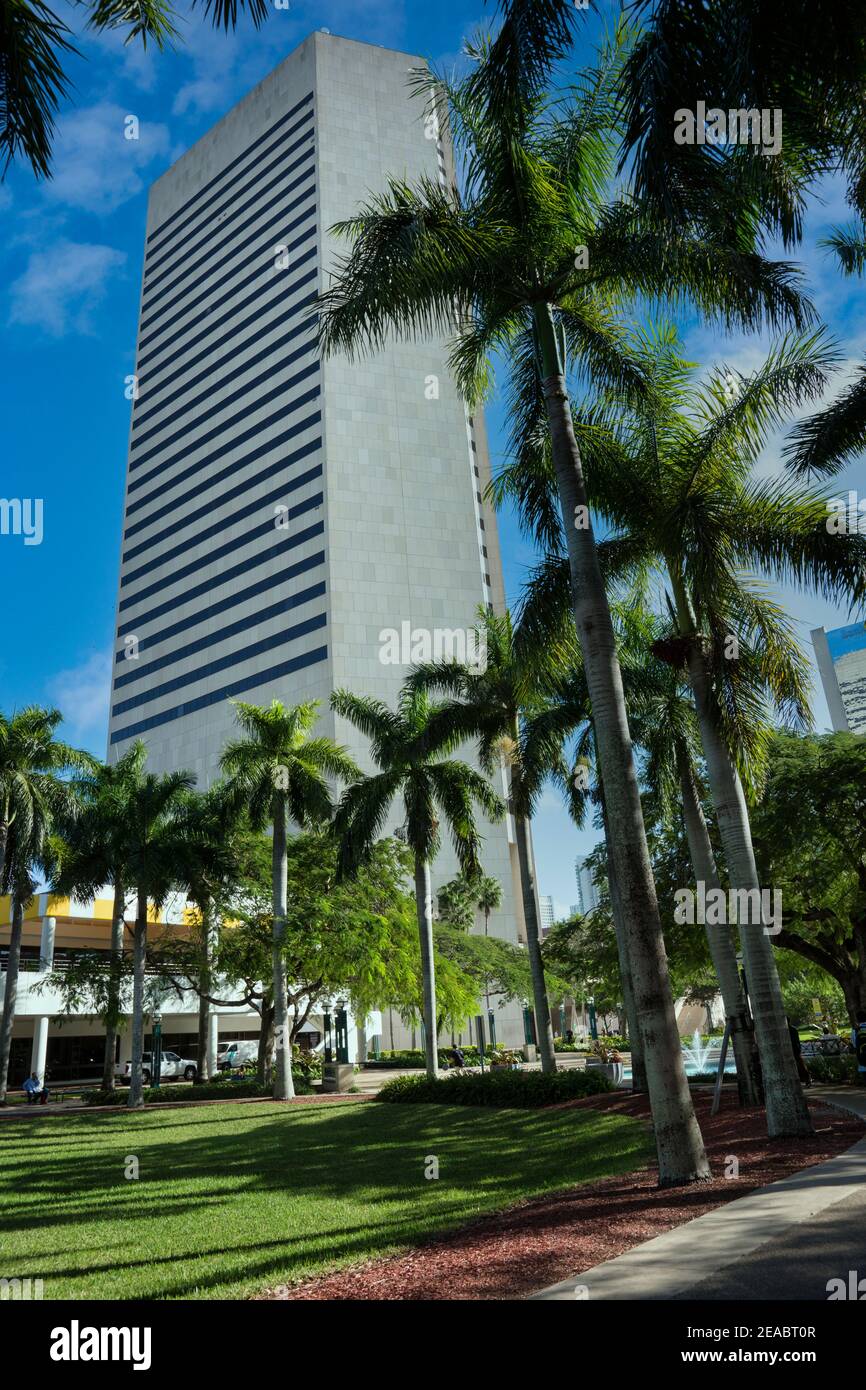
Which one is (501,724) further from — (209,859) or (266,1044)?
(266,1044)

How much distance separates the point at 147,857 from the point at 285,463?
66957 mm

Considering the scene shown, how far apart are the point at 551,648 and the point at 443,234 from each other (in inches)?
259

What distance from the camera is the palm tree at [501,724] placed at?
24.9m

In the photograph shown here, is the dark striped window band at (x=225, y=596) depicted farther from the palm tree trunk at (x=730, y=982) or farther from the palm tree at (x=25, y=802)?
the palm tree trunk at (x=730, y=982)

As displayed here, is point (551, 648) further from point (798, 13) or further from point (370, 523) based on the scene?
point (370, 523)

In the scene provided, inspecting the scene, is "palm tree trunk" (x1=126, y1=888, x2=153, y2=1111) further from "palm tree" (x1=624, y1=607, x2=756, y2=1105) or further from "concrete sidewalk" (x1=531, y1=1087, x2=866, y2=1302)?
"concrete sidewalk" (x1=531, y1=1087, x2=866, y2=1302)

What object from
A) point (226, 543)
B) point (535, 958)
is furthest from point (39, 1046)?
point (226, 543)

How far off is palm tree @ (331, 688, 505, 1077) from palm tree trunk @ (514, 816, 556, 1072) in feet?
7.57

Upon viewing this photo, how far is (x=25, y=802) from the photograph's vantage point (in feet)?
112

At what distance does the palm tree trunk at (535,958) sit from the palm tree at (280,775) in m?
9.04

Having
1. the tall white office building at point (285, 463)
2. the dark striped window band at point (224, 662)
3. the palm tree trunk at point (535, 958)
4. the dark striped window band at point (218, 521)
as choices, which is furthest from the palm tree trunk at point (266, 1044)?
the dark striped window band at point (218, 521)

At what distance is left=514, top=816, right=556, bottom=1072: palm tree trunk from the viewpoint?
24703 millimetres

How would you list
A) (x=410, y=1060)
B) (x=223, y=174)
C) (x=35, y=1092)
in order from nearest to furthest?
(x=35, y=1092)
(x=410, y=1060)
(x=223, y=174)

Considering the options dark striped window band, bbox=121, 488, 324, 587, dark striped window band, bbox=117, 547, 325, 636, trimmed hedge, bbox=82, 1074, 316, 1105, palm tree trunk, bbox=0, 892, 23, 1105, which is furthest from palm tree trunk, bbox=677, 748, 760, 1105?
dark striped window band, bbox=121, 488, 324, 587
